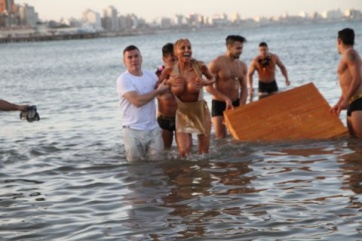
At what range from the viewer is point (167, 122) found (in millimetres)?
10484

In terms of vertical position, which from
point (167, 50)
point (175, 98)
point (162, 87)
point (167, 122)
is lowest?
point (167, 122)

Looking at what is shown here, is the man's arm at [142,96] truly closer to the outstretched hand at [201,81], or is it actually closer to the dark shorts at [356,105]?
the outstretched hand at [201,81]

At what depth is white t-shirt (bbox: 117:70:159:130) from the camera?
921 centimetres

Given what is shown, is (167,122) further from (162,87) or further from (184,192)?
(184,192)

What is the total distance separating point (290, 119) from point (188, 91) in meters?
2.80

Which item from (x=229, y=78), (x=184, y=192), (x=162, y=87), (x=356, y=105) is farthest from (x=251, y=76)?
(x=184, y=192)

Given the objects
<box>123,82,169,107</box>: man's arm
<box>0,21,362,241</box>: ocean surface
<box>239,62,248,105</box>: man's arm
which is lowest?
<box>0,21,362,241</box>: ocean surface

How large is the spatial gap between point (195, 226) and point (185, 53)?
264 cm

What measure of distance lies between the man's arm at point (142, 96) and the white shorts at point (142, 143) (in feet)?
1.48

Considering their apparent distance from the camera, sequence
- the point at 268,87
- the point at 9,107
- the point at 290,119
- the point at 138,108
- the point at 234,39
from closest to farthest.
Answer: the point at 9,107
the point at 138,108
the point at 234,39
the point at 290,119
the point at 268,87

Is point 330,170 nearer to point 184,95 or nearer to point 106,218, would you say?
point 184,95

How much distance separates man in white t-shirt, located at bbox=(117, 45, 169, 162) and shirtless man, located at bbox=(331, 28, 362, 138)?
2.83 m

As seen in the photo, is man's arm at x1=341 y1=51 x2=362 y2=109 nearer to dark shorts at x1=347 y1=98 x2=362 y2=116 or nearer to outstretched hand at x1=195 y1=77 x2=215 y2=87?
dark shorts at x1=347 y1=98 x2=362 y2=116

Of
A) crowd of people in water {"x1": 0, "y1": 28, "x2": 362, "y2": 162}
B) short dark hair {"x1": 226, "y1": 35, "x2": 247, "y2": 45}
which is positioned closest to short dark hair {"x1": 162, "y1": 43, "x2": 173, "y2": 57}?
crowd of people in water {"x1": 0, "y1": 28, "x2": 362, "y2": 162}
